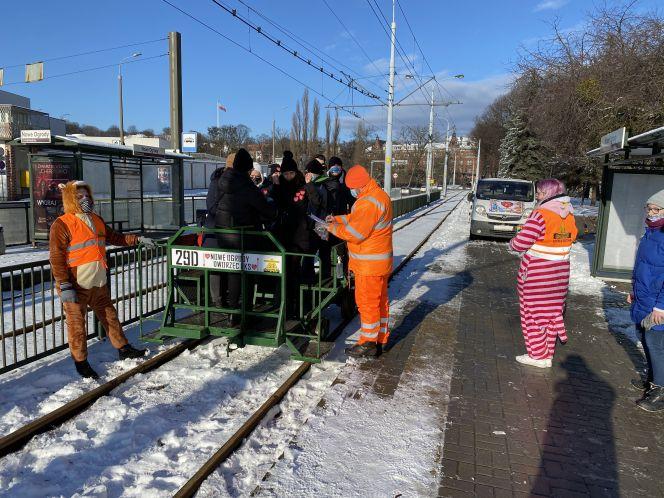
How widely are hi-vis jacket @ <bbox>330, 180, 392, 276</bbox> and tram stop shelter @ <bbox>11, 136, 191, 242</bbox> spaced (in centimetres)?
710

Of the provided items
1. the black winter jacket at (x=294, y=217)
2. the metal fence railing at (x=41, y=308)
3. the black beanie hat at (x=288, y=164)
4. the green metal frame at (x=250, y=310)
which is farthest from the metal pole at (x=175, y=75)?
the green metal frame at (x=250, y=310)

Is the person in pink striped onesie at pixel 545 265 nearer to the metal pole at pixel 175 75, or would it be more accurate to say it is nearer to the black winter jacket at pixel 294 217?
the black winter jacket at pixel 294 217

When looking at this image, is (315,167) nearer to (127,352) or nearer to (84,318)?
(127,352)

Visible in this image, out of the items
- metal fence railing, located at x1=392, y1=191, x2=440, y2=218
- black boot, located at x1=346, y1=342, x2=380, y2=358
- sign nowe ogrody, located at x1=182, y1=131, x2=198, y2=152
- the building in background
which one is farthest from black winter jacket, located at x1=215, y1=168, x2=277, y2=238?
the building in background

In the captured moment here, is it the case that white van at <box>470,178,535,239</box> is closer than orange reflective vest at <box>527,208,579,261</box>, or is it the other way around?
orange reflective vest at <box>527,208,579,261</box>

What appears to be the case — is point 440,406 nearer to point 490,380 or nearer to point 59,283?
point 490,380

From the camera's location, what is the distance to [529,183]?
693 inches

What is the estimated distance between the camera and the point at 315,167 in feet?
22.6

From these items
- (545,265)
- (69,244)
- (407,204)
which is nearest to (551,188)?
(545,265)

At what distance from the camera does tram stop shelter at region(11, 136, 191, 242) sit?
→ 1172cm

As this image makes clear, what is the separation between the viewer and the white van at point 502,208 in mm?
16391

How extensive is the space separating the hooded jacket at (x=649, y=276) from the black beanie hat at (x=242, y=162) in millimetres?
3895

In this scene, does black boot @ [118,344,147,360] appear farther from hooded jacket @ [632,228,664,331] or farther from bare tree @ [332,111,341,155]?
bare tree @ [332,111,341,155]

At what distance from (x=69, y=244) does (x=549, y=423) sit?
15.1 feet
